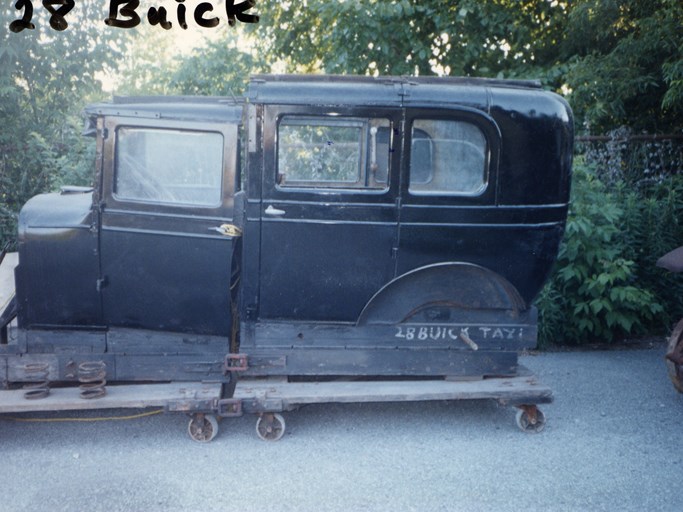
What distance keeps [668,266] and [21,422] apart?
5.49 metres

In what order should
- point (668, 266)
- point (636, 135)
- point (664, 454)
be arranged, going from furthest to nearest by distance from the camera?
point (636, 135) < point (668, 266) < point (664, 454)

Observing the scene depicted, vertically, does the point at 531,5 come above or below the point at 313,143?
above

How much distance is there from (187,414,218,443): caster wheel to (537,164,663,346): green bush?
403 centimetres

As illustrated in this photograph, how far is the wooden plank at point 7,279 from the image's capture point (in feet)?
16.7

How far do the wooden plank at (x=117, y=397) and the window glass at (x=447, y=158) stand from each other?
214 centimetres

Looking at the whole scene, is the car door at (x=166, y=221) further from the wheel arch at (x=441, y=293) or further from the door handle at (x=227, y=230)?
the wheel arch at (x=441, y=293)

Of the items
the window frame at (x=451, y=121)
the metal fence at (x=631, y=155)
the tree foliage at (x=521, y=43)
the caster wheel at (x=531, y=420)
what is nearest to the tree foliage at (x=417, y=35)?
the tree foliage at (x=521, y=43)

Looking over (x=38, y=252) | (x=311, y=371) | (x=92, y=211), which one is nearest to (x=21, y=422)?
(x=38, y=252)

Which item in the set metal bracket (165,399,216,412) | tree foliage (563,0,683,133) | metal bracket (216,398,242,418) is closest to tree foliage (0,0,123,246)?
metal bracket (165,399,216,412)

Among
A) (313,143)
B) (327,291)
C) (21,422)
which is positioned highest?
(313,143)

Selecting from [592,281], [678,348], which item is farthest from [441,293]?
[592,281]

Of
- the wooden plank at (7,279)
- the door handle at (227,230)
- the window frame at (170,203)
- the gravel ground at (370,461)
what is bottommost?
the gravel ground at (370,461)

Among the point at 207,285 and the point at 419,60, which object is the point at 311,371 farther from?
the point at 419,60

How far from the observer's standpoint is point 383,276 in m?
4.89
